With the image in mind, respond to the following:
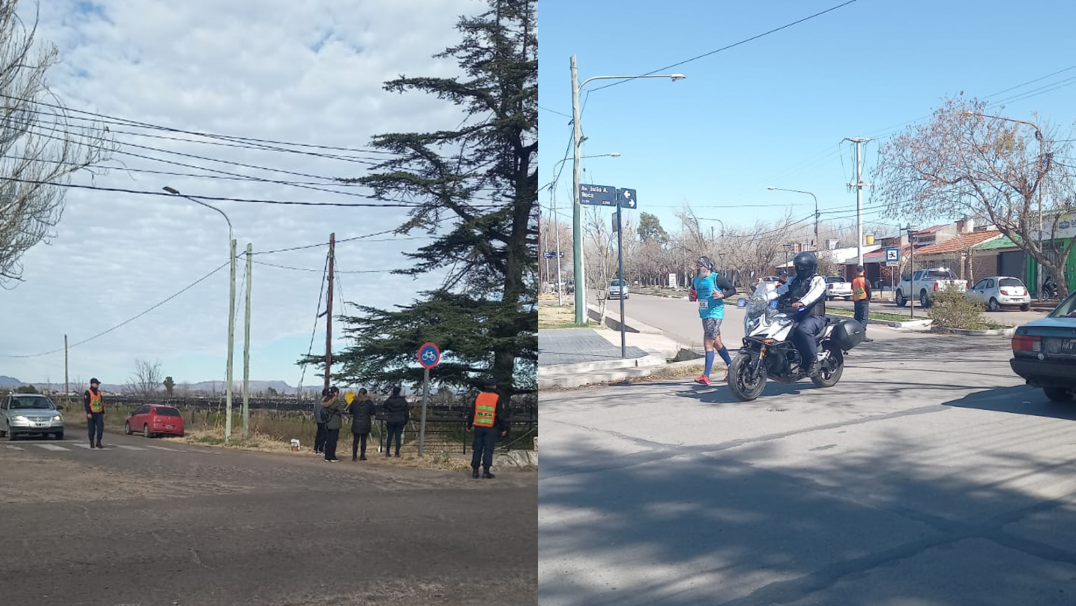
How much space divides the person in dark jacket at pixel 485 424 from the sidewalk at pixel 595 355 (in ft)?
6.36

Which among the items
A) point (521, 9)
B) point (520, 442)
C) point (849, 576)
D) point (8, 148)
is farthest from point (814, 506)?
point (8, 148)

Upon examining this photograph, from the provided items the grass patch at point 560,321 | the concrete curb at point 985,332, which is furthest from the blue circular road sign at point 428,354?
the concrete curb at point 985,332

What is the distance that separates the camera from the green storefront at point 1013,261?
4616cm

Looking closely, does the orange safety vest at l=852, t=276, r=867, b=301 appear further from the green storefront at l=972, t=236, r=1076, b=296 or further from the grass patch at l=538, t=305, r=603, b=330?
the green storefront at l=972, t=236, r=1076, b=296

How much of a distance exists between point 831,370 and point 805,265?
1600mm

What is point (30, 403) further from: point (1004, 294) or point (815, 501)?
point (1004, 294)

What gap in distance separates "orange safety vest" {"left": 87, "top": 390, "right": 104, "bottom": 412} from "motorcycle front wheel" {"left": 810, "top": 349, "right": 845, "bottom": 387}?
16.5 metres

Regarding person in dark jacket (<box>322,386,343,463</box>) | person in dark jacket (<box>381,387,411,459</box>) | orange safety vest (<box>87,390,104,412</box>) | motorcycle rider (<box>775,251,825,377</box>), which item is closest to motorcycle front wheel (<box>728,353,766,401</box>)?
motorcycle rider (<box>775,251,825,377</box>)

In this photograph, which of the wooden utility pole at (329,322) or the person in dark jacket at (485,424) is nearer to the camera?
the person in dark jacket at (485,424)

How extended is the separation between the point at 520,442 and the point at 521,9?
7.24 meters

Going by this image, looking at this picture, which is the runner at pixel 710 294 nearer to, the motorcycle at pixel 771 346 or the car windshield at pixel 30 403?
the motorcycle at pixel 771 346

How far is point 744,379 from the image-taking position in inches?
416

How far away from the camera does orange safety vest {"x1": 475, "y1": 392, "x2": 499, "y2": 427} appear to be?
12.0 metres

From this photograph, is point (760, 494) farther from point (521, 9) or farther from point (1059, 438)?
point (521, 9)
